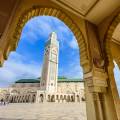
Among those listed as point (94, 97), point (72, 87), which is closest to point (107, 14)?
point (94, 97)

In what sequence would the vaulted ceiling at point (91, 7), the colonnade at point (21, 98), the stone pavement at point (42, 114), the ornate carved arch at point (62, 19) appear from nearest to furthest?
1. the ornate carved arch at point (62, 19)
2. the vaulted ceiling at point (91, 7)
3. the stone pavement at point (42, 114)
4. the colonnade at point (21, 98)

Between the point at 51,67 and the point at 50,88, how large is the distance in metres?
7.97

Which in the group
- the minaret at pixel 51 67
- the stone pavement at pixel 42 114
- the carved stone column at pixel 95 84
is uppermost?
the minaret at pixel 51 67

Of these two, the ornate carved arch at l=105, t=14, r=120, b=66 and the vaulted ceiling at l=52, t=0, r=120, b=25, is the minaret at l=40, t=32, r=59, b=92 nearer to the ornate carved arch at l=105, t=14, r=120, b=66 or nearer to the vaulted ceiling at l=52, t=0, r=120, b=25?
the ornate carved arch at l=105, t=14, r=120, b=66

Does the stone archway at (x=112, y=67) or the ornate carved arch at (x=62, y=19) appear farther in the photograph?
the stone archway at (x=112, y=67)

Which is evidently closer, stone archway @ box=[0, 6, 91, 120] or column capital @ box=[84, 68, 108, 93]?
stone archway @ box=[0, 6, 91, 120]

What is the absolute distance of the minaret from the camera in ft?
135

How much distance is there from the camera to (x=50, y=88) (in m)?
40.7

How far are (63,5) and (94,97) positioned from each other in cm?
197

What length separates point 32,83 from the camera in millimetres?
49812

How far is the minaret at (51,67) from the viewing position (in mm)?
41031

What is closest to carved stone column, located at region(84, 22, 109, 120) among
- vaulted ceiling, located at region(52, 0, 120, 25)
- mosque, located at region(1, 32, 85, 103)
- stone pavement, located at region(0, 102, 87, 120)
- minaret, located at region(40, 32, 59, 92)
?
vaulted ceiling, located at region(52, 0, 120, 25)

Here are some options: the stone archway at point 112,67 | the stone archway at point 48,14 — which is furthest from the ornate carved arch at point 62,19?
the stone archway at point 112,67

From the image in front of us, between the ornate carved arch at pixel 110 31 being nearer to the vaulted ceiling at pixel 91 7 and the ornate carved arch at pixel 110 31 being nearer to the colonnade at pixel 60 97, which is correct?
the vaulted ceiling at pixel 91 7
